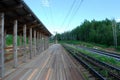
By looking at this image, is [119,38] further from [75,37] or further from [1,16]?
[75,37]

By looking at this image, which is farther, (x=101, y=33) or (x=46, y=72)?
(x=101, y=33)

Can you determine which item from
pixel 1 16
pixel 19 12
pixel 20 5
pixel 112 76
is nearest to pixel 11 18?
pixel 19 12

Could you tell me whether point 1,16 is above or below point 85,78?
above

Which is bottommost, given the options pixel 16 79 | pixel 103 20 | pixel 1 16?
pixel 16 79

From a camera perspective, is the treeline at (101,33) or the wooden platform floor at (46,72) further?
the treeline at (101,33)

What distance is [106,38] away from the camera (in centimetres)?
8150

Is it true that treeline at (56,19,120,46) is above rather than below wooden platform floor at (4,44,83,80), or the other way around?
above

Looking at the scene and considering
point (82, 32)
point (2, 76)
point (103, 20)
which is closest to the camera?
point (2, 76)

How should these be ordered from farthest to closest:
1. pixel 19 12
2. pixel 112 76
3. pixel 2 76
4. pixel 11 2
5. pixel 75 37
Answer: pixel 75 37 < pixel 19 12 < pixel 11 2 < pixel 2 76 < pixel 112 76

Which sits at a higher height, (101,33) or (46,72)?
(101,33)

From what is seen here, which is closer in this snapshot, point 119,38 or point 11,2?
point 11,2

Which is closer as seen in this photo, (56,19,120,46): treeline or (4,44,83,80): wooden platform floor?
(4,44,83,80): wooden platform floor

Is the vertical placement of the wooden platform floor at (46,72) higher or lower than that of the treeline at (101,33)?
lower

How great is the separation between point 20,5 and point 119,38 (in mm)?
58576
